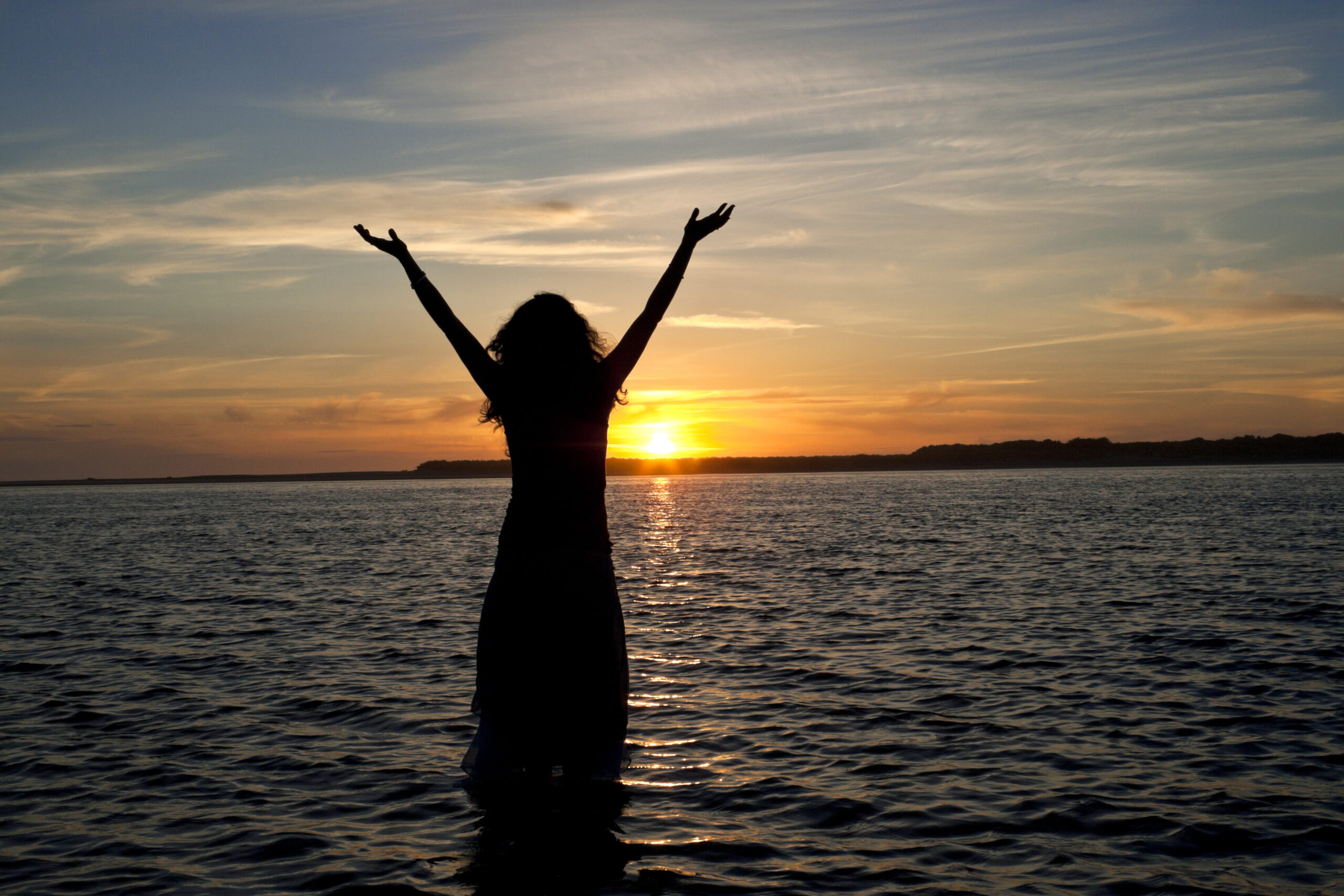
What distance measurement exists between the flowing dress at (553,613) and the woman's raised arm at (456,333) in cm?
12

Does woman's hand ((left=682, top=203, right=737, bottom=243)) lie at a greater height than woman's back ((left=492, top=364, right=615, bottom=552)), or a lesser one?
greater

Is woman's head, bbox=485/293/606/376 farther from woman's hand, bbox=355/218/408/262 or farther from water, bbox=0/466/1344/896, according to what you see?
water, bbox=0/466/1344/896

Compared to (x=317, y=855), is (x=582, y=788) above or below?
above

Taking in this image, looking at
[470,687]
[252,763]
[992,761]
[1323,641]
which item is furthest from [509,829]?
[1323,641]

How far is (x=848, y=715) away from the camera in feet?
38.2

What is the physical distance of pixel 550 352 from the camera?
5.55 metres

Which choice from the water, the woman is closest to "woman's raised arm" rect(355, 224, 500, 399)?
the woman

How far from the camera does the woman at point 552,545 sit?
551cm

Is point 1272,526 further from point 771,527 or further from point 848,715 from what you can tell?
point 848,715

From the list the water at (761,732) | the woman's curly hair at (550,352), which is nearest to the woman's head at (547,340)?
the woman's curly hair at (550,352)

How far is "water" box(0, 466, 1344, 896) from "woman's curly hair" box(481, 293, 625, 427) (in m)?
3.45

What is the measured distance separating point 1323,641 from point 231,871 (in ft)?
54.6

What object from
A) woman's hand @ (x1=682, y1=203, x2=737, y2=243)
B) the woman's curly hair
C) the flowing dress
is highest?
woman's hand @ (x1=682, y1=203, x2=737, y2=243)

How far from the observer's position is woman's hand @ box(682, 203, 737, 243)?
229 inches
